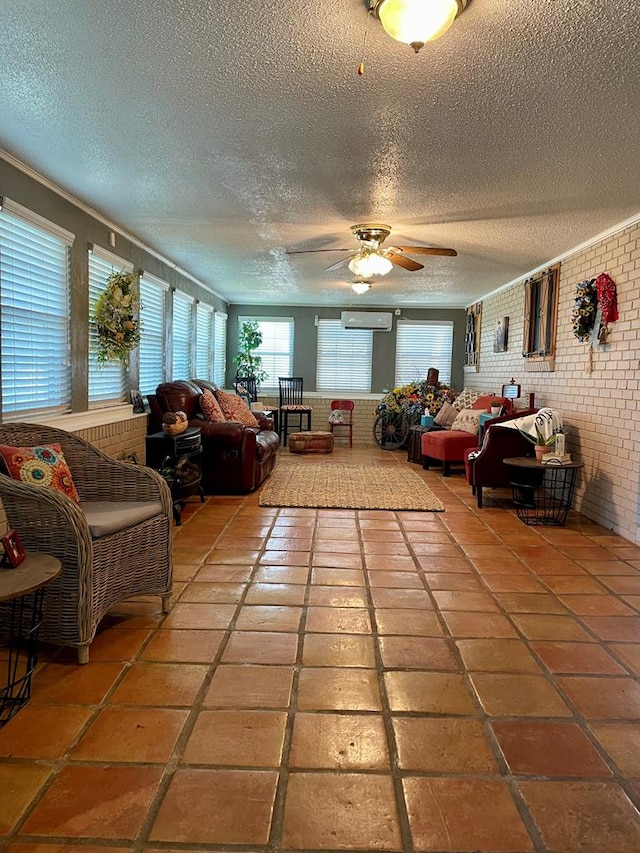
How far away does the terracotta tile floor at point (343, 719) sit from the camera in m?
1.45

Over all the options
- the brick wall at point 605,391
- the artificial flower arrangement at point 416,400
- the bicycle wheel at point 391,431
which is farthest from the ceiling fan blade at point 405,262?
the bicycle wheel at point 391,431

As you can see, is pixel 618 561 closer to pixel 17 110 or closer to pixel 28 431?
pixel 28 431

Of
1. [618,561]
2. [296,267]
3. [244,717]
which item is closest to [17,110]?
[244,717]

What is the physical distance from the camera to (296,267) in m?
6.19

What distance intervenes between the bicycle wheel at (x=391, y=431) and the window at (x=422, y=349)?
41.6 inches

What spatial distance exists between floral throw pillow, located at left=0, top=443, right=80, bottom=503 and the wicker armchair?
0.45 ft

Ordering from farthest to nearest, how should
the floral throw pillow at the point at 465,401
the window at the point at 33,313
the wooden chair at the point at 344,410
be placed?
the wooden chair at the point at 344,410
the floral throw pillow at the point at 465,401
the window at the point at 33,313

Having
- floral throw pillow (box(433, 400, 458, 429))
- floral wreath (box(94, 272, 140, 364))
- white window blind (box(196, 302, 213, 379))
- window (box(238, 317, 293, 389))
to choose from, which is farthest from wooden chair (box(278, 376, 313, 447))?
floral wreath (box(94, 272, 140, 364))

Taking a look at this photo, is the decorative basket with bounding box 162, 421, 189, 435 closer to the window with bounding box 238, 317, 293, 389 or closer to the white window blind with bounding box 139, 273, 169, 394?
the white window blind with bounding box 139, 273, 169, 394

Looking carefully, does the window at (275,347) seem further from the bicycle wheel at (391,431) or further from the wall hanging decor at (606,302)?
the wall hanging decor at (606,302)

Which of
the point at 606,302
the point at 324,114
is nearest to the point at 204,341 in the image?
the point at 606,302

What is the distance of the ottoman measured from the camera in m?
8.12

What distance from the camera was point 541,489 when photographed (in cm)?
545

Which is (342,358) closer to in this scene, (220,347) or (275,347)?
(275,347)
